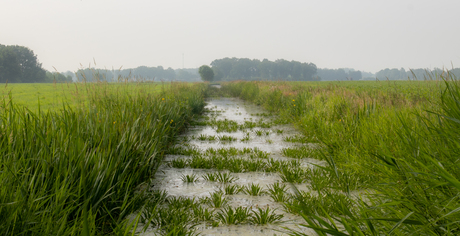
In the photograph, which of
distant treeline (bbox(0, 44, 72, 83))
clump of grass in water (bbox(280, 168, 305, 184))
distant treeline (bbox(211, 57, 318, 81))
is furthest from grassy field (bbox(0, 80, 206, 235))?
distant treeline (bbox(211, 57, 318, 81))

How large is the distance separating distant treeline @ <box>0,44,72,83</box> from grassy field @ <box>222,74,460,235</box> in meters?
65.4

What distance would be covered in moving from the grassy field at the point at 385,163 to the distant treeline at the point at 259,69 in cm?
12110

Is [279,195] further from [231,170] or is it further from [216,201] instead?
[231,170]

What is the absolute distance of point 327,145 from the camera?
222 inches

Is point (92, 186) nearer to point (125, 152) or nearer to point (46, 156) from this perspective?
point (46, 156)

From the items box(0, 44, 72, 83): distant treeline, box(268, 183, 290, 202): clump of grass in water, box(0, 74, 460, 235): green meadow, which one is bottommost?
box(268, 183, 290, 202): clump of grass in water

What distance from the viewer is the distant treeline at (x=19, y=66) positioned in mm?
54156

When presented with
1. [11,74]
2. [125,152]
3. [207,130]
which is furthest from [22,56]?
[125,152]

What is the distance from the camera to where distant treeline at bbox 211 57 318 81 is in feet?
426

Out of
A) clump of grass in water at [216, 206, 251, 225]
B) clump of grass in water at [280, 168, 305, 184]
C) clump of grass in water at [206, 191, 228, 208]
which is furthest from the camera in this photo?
clump of grass in water at [280, 168, 305, 184]

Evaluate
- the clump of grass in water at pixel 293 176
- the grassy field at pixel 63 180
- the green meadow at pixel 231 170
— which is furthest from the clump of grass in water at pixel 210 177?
the clump of grass in water at pixel 293 176

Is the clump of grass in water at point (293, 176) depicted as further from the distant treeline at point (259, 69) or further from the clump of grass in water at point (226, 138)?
the distant treeline at point (259, 69)

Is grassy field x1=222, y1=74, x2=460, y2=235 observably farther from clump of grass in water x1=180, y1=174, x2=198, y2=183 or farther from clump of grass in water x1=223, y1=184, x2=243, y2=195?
clump of grass in water x1=180, y1=174, x2=198, y2=183

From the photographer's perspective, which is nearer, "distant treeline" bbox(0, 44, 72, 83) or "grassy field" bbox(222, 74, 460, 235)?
"grassy field" bbox(222, 74, 460, 235)
